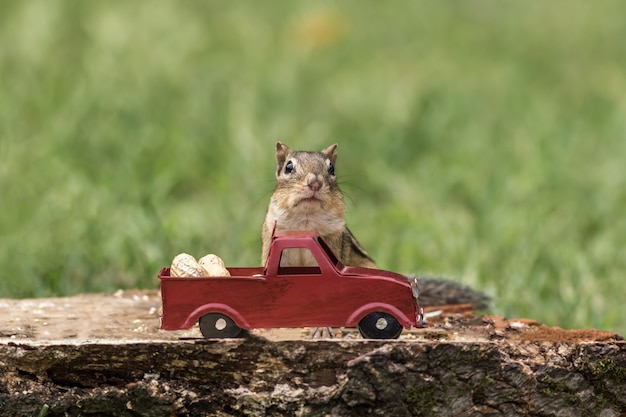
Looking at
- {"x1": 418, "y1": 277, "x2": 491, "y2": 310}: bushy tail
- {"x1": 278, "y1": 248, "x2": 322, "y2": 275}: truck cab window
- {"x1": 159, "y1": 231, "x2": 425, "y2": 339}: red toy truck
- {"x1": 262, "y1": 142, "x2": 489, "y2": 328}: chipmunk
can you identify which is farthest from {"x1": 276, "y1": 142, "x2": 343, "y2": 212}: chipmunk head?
{"x1": 418, "y1": 277, "x2": 491, "y2": 310}: bushy tail

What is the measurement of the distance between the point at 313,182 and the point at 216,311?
686 millimetres

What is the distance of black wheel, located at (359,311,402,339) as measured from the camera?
12.4 ft

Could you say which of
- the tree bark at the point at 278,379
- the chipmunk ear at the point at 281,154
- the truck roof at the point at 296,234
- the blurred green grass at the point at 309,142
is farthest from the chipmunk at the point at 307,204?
the blurred green grass at the point at 309,142

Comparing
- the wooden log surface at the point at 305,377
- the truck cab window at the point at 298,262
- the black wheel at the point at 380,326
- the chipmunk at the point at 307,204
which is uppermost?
the chipmunk at the point at 307,204

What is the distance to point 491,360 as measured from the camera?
3.82 m

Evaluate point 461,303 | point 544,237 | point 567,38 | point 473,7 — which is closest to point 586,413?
point 461,303

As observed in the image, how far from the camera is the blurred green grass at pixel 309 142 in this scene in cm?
654

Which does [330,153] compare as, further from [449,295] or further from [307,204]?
[449,295]

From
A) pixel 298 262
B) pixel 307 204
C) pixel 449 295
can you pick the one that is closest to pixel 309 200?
pixel 307 204

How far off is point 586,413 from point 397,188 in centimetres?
415

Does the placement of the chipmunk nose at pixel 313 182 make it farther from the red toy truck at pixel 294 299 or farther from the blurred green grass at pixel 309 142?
the blurred green grass at pixel 309 142

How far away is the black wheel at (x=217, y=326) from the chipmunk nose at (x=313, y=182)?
0.65 metres

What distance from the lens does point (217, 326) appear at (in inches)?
150

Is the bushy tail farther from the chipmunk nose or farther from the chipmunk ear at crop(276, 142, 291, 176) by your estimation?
the chipmunk nose
